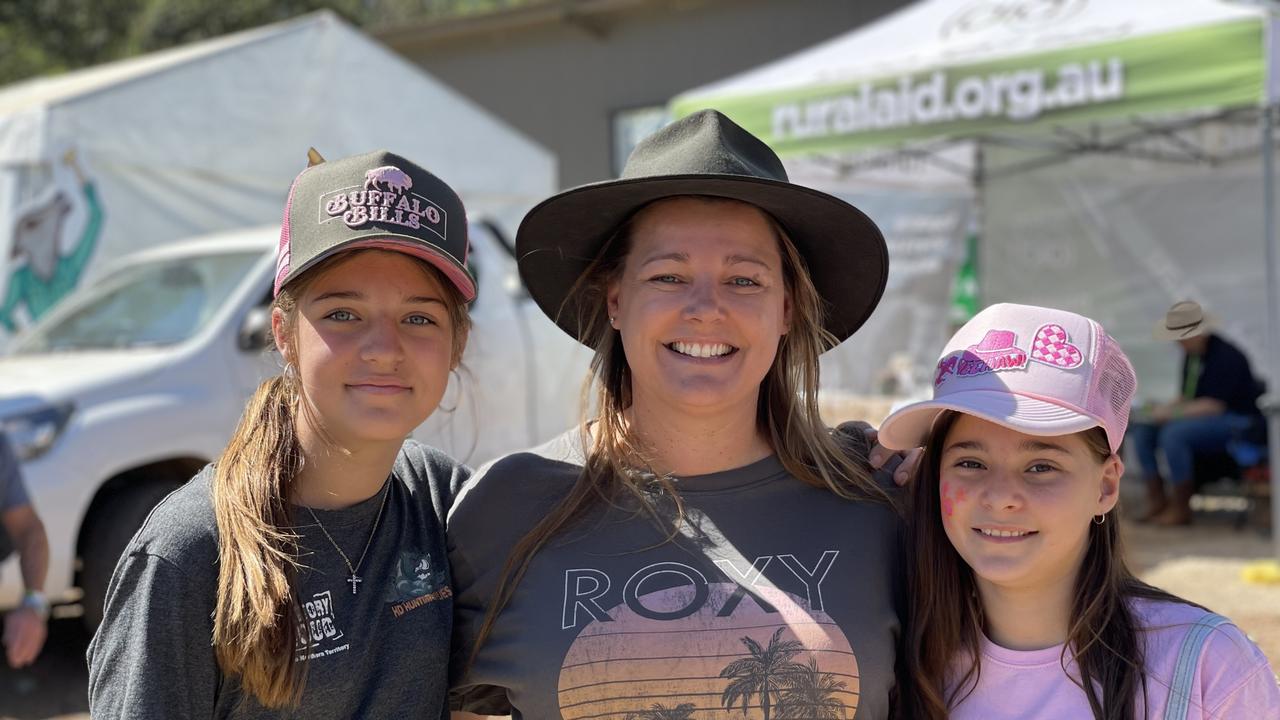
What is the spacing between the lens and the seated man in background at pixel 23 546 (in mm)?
3875

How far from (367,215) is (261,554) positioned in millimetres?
584

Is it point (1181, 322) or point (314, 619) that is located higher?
point (1181, 322)

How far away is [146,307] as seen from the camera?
235 inches

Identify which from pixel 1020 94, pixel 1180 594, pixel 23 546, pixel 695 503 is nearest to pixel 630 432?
pixel 695 503

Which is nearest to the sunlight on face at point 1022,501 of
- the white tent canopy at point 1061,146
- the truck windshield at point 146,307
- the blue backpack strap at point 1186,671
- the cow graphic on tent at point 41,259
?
the blue backpack strap at point 1186,671

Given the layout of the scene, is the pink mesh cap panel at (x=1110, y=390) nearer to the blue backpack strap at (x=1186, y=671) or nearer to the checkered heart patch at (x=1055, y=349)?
the checkered heart patch at (x=1055, y=349)

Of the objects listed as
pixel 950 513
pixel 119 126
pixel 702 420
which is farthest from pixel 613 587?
pixel 119 126

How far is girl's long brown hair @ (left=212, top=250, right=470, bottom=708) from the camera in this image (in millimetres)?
1729

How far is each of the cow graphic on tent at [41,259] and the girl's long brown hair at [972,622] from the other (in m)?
7.91

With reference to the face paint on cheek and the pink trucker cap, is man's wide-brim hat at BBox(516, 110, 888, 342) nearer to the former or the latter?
the pink trucker cap

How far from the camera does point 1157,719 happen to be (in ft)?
5.92

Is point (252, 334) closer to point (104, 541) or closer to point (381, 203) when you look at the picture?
point (104, 541)

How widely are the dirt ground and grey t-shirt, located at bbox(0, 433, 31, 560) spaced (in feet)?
3.32

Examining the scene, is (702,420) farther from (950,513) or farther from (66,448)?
(66,448)
